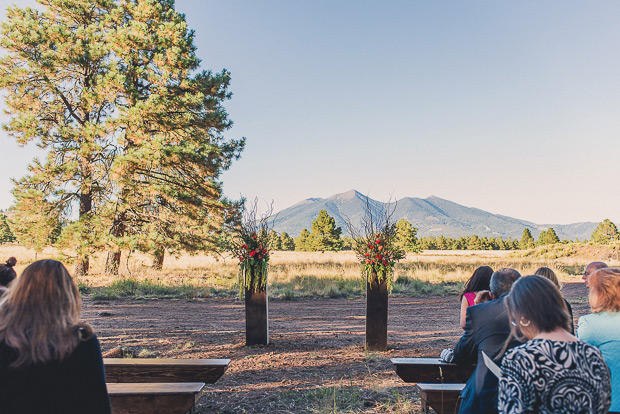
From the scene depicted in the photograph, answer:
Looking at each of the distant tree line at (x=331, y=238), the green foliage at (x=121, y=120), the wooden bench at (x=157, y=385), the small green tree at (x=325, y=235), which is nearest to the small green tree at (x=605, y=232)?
the distant tree line at (x=331, y=238)

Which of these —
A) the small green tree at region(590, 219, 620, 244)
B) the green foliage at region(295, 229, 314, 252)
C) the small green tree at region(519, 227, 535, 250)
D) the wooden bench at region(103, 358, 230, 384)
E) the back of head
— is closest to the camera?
the back of head

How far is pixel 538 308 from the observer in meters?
2.06

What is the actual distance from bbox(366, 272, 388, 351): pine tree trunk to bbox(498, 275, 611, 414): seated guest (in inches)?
224

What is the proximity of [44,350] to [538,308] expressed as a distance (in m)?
2.25

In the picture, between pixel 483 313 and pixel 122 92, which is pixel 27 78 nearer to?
pixel 122 92

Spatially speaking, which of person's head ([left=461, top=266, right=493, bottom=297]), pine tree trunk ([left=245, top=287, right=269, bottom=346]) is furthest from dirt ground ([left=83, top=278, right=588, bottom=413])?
person's head ([left=461, top=266, right=493, bottom=297])

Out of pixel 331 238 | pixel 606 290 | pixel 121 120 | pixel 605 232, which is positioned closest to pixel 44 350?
pixel 606 290

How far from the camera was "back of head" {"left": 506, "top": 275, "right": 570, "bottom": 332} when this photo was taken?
2035 millimetres

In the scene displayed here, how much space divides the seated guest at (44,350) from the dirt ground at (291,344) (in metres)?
3.10

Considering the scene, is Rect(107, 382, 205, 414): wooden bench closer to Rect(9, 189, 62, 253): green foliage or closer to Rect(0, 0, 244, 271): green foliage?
Rect(0, 0, 244, 271): green foliage

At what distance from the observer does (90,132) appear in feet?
55.6

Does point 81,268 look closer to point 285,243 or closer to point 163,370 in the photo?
point 163,370

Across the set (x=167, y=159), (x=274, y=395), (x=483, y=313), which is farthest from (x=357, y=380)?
(x=167, y=159)

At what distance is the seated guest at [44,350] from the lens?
1.89m
